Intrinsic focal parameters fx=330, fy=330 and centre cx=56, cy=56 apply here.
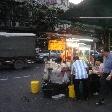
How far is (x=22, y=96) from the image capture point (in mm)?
14609

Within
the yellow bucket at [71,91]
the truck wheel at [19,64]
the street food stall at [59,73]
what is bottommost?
the truck wheel at [19,64]

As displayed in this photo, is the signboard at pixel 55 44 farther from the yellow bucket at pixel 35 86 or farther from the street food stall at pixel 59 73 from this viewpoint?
the yellow bucket at pixel 35 86

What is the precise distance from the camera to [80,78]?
13.4m

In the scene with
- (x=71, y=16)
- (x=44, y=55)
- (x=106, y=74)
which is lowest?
(x=44, y=55)

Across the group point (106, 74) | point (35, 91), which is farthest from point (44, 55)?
point (106, 74)

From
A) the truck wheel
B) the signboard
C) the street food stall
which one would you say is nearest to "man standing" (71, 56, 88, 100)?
the street food stall

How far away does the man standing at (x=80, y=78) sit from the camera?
13328 mm

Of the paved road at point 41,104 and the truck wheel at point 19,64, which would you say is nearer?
the paved road at point 41,104

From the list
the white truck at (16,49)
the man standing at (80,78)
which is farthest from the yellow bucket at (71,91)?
the white truck at (16,49)

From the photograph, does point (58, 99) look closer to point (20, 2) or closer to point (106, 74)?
point (106, 74)

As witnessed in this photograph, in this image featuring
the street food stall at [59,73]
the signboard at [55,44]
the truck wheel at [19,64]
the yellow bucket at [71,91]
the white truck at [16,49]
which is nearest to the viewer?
the yellow bucket at [71,91]

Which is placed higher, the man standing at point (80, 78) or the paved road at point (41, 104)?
the man standing at point (80, 78)

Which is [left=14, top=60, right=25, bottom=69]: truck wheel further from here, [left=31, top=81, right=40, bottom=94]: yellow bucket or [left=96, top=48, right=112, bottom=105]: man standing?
[left=96, top=48, right=112, bottom=105]: man standing

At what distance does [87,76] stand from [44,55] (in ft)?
79.8
